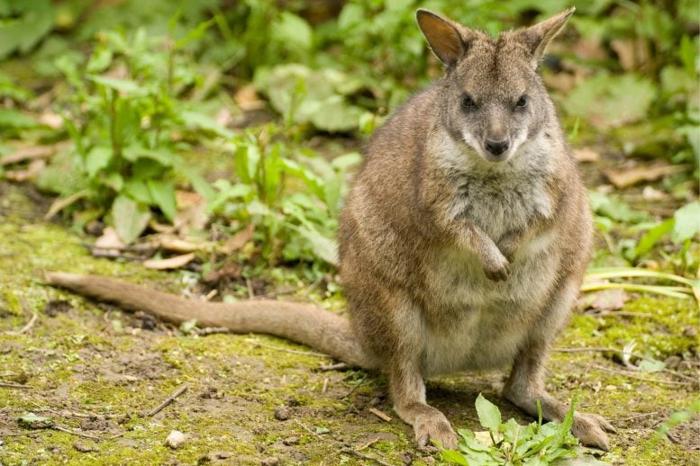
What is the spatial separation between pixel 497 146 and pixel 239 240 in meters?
2.21

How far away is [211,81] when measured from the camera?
26.0ft

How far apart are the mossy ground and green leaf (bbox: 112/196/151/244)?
0.28 m

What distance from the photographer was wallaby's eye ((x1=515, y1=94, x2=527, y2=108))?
4.12 metres

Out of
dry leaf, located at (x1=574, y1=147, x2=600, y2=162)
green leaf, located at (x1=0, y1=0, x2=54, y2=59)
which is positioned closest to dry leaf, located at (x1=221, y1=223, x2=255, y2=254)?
dry leaf, located at (x1=574, y1=147, x2=600, y2=162)

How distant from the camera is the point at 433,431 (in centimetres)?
419

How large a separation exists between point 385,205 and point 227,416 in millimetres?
1083

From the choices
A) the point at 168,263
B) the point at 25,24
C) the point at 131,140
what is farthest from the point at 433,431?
the point at 25,24

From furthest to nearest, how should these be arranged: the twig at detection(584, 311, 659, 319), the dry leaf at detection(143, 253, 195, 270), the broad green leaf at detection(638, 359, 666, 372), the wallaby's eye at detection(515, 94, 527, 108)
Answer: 1. the dry leaf at detection(143, 253, 195, 270)
2. the twig at detection(584, 311, 659, 319)
3. the broad green leaf at detection(638, 359, 666, 372)
4. the wallaby's eye at detection(515, 94, 527, 108)

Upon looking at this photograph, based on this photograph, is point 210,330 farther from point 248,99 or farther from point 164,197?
point 248,99

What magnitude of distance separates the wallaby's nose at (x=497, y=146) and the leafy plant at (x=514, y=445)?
35.6 inches

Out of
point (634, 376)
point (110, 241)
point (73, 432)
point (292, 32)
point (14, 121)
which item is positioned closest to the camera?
point (73, 432)

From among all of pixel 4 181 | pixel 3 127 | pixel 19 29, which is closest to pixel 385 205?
pixel 4 181

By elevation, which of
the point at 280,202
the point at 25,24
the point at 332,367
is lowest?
the point at 332,367

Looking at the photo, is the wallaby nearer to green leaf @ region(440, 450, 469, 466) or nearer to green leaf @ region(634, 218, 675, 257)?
green leaf @ region(440, 450, 469, 466)
